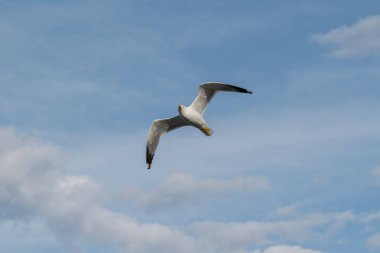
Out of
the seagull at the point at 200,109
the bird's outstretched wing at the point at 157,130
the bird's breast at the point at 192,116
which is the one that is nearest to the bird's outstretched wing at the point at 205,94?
the seagull at the point at 200,109

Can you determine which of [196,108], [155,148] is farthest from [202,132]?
[155,148]

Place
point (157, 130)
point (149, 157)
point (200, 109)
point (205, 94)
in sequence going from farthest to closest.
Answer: point (149, 157)
point (157, 130)
point (200, 109)
point (205, 94)

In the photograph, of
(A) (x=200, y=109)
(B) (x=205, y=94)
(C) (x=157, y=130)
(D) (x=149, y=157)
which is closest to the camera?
(B) (x=205, y=94)

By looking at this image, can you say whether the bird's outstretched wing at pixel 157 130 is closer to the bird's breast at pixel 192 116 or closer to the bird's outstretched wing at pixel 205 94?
the bird's breast at pixel 192 116

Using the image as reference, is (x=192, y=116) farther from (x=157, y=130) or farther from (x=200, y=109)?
(x=157, y=130)

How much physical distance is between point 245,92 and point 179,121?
877 cm

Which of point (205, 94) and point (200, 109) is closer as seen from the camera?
point (205, 94)

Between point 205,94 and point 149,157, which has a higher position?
point 205,94

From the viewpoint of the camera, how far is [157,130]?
6269 cm

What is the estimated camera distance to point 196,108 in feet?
194

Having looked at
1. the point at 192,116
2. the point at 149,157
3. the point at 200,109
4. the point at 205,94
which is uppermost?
the point at 205,94

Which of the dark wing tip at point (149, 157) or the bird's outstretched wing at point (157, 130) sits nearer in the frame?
the bird's outstretched wing at point (157, 130)

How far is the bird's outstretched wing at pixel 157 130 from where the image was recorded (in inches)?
2441

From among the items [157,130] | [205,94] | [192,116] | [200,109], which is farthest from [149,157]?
[205,94]
